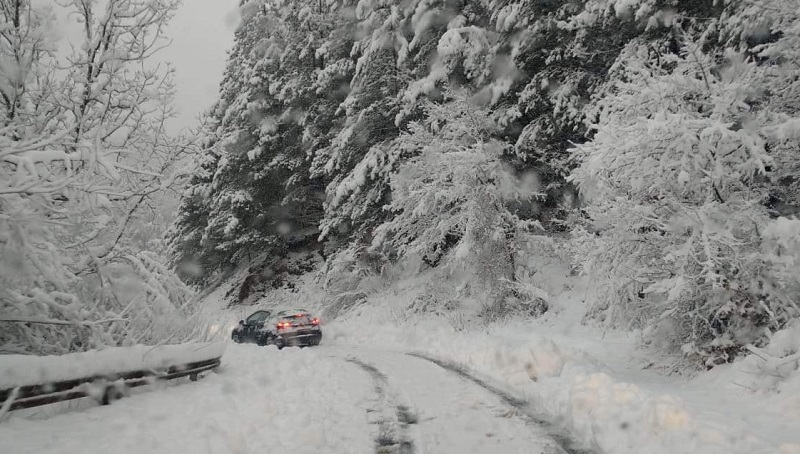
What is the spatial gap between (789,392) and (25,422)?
28.3ft

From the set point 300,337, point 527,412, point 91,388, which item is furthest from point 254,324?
point 527,412

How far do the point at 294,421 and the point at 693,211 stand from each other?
6594mm

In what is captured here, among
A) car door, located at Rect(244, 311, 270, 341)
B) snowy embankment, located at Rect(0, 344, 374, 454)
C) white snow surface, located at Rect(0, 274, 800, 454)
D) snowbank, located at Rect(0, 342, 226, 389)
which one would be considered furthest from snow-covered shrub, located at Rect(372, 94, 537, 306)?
snowbank, located at Rect(0, 342, 226, 389)

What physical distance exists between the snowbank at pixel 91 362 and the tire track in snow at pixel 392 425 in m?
3.36

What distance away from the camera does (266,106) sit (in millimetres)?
28531

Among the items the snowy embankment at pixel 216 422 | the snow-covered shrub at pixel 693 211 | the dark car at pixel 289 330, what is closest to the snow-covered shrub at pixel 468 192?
the dark car at pixel 289 330

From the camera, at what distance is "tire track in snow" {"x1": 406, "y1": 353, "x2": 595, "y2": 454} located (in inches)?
210

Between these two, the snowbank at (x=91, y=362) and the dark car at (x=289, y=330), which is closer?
the snowbank at (x=91, y=362)

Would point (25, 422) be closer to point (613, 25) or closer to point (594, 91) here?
point (594, 91)

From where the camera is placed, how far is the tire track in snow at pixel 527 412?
210 inches

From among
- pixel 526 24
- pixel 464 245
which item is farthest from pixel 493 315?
pixel 526 24

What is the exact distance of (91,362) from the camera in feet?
21.1

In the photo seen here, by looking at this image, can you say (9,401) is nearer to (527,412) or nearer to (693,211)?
(527,412)

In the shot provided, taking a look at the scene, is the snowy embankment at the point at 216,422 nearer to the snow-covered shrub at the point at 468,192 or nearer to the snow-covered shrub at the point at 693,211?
the snow-covered shrub at the point at 693,211
